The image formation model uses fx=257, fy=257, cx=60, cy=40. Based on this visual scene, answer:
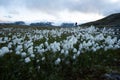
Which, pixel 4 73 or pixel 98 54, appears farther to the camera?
pixel 98 54

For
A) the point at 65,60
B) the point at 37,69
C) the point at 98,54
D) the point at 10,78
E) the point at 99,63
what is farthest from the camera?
the point at 98,54

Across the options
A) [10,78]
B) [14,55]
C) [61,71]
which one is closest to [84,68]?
[61,71]

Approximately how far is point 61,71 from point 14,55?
6.32ft

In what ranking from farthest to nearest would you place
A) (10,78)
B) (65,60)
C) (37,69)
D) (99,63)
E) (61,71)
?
(99,63) < (65,60) < (61,71) < (37,69) < (10,78)

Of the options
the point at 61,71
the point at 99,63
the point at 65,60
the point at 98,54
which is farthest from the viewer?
the point at 98,54

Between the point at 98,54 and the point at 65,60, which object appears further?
the point at 98,54

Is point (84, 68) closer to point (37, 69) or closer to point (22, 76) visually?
point (37, 69)

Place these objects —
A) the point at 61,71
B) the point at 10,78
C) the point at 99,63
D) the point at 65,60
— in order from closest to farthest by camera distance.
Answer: the point at 10,78
the point at 61,71
the point at 65,60
the point at 99,63

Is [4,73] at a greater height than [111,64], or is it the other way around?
[4,73]

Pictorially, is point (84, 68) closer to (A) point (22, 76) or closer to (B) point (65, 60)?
(B) point (65, 60)

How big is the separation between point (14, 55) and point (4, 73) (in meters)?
1.75

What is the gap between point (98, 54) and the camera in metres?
13.8

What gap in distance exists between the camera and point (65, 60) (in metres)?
10.9

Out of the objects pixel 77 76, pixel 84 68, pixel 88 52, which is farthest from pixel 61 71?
pixel 88 52
